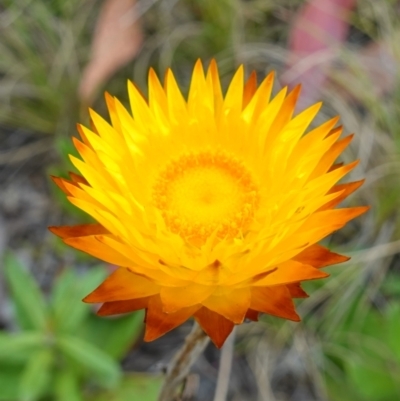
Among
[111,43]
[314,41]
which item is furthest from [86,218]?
[314,41]

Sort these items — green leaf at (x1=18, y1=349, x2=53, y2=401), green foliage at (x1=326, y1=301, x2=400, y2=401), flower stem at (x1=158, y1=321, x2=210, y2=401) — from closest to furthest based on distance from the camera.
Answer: flower stem at (x1=158, y1=321, x2=210, y2=401), green leaf at (x1=18, y1=349, x2=53, y2=401), green foliage at (x1=326, y1=301, x2=400, y2=401)

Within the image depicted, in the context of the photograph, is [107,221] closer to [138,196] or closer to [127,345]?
[138,196]

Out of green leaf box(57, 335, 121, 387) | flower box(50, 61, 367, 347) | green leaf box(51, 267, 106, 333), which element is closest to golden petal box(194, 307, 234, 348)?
flower box(50, 61, 367, 347)

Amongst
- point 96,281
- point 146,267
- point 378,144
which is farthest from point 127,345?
point 378,144

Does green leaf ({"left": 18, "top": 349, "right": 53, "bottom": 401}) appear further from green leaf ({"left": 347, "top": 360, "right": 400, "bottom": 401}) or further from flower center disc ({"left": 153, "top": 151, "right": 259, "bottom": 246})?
green leaf ({"left": 347, "top": 360, "right": 400, "bottom": 401})

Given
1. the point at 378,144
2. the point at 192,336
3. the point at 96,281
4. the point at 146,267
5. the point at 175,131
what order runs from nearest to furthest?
the point at 146,267
the point at 192,336
the point at 175,131
the point at 96,281
the point at 378,144

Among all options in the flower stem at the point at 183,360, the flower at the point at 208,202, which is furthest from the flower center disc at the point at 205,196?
the flower stem at the point at 183,360
